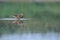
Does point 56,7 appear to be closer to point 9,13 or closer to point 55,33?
point 55,33

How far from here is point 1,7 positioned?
5.40 ft

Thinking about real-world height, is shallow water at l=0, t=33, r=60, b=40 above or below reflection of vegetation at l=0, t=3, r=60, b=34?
below

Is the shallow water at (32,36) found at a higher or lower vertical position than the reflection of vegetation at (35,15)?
lower

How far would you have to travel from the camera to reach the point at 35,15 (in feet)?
5.44

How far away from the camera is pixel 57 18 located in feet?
5.47

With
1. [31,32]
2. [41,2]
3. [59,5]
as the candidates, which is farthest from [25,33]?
[59,5]

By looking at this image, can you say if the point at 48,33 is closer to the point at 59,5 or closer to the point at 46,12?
the point at 46,12

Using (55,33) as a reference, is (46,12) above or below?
above

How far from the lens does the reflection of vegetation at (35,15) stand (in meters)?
1.62

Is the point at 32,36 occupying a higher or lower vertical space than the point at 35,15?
lower

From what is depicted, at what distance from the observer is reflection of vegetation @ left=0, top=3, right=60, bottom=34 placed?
1.62 metres

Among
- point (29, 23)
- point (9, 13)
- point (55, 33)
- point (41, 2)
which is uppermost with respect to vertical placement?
point (41, 2)

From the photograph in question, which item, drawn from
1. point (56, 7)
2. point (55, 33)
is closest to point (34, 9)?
point (56, 7)

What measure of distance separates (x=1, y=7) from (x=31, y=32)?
49cm
